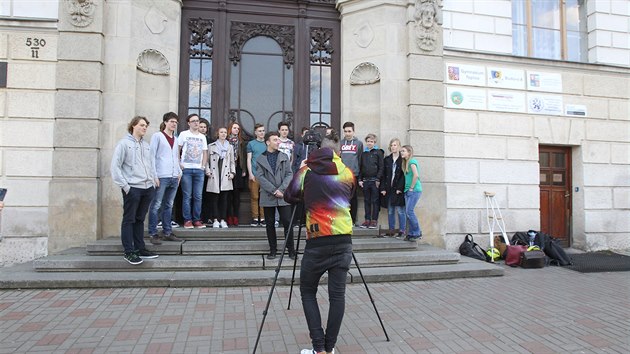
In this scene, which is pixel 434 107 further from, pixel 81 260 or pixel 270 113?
pixel 81 260

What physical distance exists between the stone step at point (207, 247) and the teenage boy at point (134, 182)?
1.78ft

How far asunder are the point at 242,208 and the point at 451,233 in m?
4.75

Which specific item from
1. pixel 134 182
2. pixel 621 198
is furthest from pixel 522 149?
pixel 134 182

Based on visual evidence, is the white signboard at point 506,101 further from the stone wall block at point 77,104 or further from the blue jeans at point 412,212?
the stone wall block at point 77,104

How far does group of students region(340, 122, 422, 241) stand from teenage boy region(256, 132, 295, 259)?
216 centimetres

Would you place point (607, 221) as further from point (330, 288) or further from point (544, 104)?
point (330, 288)

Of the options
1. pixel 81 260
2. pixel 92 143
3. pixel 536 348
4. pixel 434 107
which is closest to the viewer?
pixel 536 348

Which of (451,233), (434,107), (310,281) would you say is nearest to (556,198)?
(451,233)

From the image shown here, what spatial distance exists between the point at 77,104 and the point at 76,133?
0.56 meters

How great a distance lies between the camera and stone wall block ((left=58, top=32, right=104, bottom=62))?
7730mm

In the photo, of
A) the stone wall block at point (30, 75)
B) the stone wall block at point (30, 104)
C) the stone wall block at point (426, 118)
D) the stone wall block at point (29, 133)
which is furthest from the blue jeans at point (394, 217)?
the stone wall block at point (30, 75)

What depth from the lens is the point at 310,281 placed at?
11.7 feet

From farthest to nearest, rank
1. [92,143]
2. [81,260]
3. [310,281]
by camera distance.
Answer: [92,143] < [81,260] < [310,281]

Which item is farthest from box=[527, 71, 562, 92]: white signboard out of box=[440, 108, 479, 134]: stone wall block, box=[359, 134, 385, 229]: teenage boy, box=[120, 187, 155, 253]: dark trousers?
box=[120, 187, 155, 253]: dark trousers
